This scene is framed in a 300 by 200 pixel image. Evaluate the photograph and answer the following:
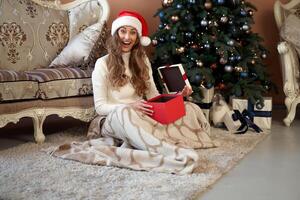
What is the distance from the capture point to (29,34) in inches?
119

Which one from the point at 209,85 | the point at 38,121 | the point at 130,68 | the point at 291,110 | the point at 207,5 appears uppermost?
the point at 207,5

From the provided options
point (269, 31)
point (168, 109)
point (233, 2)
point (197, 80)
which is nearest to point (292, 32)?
point (233, 2)

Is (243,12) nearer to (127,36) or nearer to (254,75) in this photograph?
(254,75)

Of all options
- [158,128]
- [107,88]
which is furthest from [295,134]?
[107,88]

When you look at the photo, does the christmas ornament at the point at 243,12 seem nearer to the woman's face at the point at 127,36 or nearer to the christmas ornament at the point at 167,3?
the christmas ornament at the point at 167,3

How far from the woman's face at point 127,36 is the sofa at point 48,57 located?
41 cm

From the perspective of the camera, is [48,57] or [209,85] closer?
[209,85]

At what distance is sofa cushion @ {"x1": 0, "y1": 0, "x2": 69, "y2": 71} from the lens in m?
2.93

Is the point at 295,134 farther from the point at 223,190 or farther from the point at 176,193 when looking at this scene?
the point at 176,193

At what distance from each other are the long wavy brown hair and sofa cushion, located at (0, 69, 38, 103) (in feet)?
1.66

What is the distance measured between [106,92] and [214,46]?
1.01 m

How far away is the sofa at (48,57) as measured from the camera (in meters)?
2.44

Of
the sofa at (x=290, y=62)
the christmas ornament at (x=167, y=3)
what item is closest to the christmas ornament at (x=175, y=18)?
the christmas ornament at (x=167, y=3)

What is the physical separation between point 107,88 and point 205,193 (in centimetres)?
102
